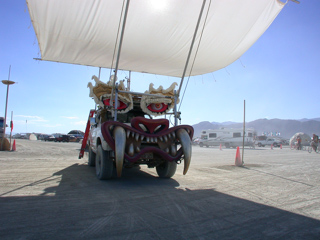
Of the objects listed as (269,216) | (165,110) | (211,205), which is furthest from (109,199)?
(165,110)

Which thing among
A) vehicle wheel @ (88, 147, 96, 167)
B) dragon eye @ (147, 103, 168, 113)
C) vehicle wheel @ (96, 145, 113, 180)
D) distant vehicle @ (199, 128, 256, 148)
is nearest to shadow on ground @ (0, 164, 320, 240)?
vehicle wheel @ (96, 145, 113, 180)

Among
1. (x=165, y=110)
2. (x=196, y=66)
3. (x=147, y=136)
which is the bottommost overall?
(x=147, y=136)

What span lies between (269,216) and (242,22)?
22.3 feet

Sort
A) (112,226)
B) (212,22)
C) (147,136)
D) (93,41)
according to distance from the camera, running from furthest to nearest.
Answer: (93,41), (212,22), (147,136), (112,226)

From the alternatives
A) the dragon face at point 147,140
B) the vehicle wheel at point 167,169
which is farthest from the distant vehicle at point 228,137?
the dragon face at point 147,140

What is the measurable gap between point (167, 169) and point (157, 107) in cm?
188

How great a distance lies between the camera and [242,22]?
27.3ft

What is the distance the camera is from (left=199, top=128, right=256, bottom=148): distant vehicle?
114 ft

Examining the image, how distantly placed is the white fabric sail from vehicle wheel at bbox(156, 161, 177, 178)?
3.96 m

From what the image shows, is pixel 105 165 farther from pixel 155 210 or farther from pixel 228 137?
pixel 228 137

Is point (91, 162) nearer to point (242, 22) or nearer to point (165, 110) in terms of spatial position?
point (165, 110)

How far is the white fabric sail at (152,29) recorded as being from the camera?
747 cm

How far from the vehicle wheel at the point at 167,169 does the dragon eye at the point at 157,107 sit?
160 centimetres

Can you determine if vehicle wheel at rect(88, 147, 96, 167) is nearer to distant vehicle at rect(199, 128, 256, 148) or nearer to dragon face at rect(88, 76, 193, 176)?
dragon face at rect(88, 76, 193, 176)
